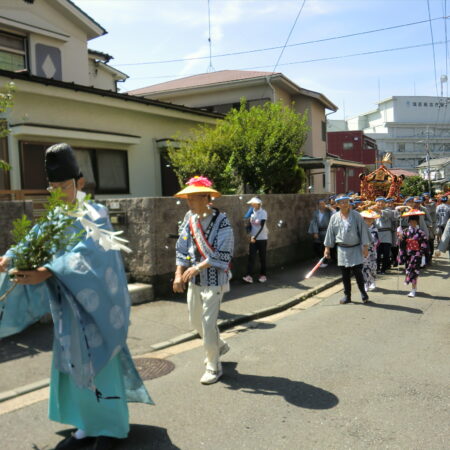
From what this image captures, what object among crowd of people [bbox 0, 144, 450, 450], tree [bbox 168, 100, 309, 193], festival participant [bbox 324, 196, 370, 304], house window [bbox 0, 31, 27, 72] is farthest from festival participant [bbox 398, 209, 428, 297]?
house window [bbox 0, 31, 27, 72]

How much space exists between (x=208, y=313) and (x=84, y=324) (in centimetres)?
178

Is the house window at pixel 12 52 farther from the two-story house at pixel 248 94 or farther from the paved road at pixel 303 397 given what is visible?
the paved road at pixel 303 397

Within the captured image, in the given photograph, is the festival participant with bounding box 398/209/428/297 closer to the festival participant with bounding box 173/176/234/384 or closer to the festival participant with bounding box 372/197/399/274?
the festival participant with bounding box 372/197/399/274

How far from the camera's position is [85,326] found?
3059 mm

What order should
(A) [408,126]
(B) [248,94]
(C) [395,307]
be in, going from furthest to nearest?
1. (A) [408,126]
2. (B) [248,94]
3. (C) [395,307]

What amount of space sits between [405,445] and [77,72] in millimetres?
14262

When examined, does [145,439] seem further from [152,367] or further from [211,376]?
[152,367]

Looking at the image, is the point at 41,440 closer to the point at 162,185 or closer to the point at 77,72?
the point at 162,185

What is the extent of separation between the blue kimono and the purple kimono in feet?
22.6

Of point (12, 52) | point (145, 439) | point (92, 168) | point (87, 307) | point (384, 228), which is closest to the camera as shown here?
point (87, 307)

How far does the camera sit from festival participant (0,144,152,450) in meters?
3.01

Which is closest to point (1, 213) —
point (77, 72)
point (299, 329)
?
point (299, 329)

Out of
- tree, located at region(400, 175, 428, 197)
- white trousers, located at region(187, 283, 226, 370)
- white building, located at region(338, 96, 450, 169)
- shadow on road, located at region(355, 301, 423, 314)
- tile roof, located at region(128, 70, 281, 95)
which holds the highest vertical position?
white building, located at region(338, 96, 450, 169)

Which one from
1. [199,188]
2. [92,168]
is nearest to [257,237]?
[92,168]
